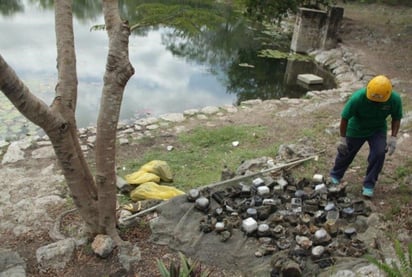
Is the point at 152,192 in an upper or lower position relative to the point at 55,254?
lower

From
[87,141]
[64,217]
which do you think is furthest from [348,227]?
[87,141]

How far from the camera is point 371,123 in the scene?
4.28 m

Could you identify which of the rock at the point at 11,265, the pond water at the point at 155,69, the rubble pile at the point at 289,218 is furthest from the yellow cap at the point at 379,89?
the pond water at the point at 155,69

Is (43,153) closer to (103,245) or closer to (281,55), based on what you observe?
(103,245)

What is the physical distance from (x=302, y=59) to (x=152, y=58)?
16.8ft

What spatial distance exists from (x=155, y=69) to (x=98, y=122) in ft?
33.1

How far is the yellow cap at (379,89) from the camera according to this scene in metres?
3.89

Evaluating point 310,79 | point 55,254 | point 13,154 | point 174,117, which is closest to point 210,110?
point 174,117

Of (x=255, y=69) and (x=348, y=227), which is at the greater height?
(x=348, y=227)

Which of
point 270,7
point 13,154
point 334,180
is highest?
point 270,7

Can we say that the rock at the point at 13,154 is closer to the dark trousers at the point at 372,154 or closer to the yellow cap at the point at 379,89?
the dark trousers at the point at 372,154

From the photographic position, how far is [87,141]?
22.8 ft

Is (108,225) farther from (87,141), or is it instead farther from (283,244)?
(87,141)

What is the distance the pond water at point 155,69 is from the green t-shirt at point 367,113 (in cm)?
590
